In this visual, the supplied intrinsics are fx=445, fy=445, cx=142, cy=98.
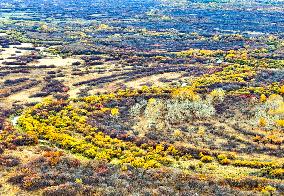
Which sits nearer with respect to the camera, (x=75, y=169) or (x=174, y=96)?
(x=75, y=169)

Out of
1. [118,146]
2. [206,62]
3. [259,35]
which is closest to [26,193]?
[118,146]

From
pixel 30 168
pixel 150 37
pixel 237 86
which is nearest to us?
pixel 30 168

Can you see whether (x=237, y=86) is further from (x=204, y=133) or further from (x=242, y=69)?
(x=204, y=133)

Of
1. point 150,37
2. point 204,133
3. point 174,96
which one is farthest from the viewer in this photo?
point 150,37

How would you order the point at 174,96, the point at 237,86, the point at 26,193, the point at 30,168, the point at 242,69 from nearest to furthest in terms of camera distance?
the point at 26,193
the point at 30,168
the point at 174,96
the point at 237,86
the point at 242,69

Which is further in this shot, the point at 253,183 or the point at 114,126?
the point at 114,126

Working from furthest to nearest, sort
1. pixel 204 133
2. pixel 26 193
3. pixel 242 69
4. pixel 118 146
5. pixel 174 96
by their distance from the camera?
pixel 242 69, pixel 174 96, pixel 204 133, pixel 118 146, pixel 26 193

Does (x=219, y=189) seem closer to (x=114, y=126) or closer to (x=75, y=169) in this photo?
(x=75, y=169)

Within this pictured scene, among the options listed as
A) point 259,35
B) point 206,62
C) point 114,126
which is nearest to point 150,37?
point 259,35
